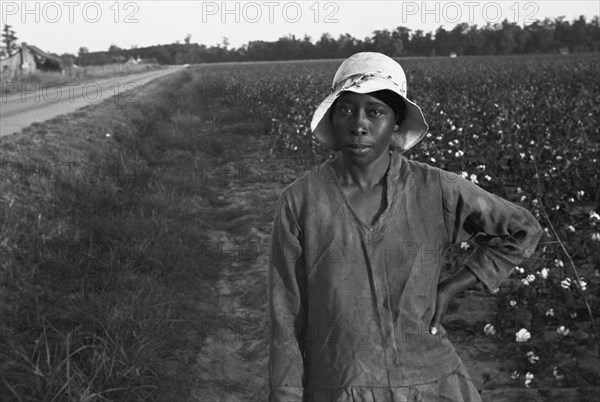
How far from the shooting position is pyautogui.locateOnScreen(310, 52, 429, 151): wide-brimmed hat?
1.61 meters

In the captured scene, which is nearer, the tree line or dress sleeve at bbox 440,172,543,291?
dress sleeve at bbox 440,172,543,291

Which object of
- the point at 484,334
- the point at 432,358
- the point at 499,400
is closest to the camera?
the point at 432,358

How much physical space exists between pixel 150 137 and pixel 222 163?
1.92 m

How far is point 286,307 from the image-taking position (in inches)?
65.5

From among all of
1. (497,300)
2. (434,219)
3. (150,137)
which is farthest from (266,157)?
(434,219)

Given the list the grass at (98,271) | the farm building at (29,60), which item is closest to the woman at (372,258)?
the grass at (98,271)

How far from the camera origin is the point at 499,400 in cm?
322

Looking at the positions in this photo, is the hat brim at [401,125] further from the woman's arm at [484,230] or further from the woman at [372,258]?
the woman's arm at [484,230]

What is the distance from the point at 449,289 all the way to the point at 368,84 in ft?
1.91

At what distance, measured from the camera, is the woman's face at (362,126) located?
5.46ft

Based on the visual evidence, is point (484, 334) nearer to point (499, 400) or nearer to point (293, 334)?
point (499, 400)

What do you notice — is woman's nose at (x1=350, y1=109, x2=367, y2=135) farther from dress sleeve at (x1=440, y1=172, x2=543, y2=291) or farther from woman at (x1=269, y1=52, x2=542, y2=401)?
dress sleeve at (x1=440, y1=172, x2=543, y2=291)

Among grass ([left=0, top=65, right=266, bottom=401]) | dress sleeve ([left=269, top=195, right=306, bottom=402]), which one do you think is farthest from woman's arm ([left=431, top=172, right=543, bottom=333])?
grass ([left=0, top=65, right=266, bottom=401])

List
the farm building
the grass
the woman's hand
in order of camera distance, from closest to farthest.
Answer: the woman's hand < the grass < the farm building
